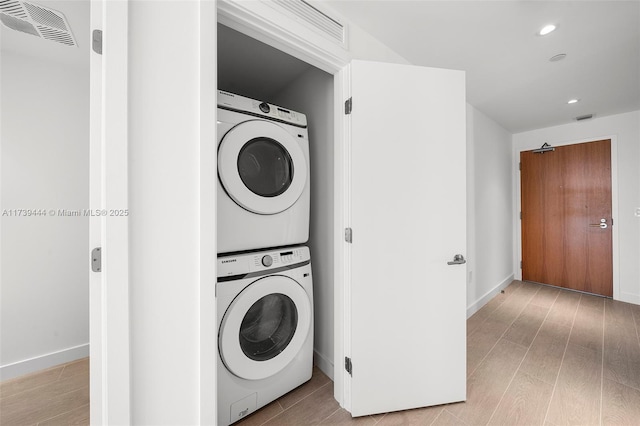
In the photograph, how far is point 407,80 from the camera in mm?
1480

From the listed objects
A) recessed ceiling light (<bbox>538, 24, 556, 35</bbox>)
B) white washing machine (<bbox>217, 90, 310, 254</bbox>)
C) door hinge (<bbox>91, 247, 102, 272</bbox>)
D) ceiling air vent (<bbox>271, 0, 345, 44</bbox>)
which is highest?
recessed ceiling light (<bbox>538, 24, 556, 35</bbox>)

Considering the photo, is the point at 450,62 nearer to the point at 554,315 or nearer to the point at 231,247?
the point at 231,247

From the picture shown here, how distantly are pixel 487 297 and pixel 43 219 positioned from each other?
12.9 feet

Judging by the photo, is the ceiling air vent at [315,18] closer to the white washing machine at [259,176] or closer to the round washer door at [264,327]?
the white washing machine at [259,176]

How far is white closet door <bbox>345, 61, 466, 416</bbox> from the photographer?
1439 mm

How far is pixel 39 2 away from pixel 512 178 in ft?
16.6

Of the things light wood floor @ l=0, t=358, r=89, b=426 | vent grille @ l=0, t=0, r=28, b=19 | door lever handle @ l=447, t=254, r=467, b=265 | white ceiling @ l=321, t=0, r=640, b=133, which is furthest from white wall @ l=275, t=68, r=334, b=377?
vent grille @ l=0, t=0, r=28, b=19

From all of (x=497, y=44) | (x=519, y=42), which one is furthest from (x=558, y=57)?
(x=497, y=44)

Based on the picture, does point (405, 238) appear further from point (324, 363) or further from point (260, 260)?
point (324, 363)

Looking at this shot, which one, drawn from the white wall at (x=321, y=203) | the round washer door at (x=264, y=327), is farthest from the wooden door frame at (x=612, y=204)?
the round washer door at (x=264, y=327)

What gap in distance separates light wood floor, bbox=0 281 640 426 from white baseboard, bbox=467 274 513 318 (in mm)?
205

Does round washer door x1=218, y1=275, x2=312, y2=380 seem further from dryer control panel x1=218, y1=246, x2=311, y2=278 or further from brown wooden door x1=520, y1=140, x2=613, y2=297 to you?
brown wooden door x1=520, y1=140, x2=613, y2=297

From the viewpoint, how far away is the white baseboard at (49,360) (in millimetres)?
833

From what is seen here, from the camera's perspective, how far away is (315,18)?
135 cm
